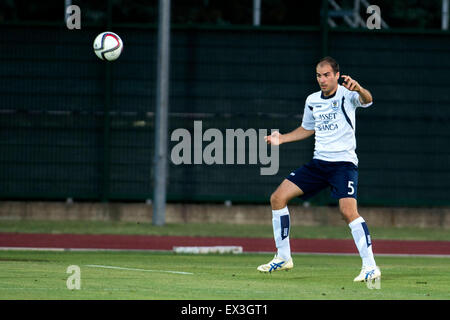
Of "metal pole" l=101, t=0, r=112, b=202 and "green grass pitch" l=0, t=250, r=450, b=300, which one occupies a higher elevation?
"metal pole" l=101, t=0, r=112, b=202

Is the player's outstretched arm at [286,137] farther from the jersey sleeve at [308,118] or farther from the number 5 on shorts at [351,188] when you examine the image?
the number 5 on shorts at [351,188]

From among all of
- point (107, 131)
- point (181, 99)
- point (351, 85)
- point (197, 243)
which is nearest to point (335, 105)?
point (351, 85)

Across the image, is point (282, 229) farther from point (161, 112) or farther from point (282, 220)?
point (161, 112)

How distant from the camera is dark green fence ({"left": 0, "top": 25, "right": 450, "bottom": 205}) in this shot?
2359cm

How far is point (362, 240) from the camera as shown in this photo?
11328mm

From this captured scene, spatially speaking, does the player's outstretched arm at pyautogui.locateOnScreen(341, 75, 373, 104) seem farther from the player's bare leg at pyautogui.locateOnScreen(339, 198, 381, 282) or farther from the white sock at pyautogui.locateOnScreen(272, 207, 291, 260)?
the white sock at pyautogui.locateOnScreen(272, 207, 291, 260)

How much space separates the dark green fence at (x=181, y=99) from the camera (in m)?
23.6

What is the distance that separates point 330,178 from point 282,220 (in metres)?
0.82

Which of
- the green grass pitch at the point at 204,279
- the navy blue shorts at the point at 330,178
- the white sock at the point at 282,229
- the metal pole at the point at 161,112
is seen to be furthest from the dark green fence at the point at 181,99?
the navy blue shorts at the point at 330,178

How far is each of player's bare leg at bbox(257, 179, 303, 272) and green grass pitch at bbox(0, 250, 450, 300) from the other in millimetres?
169

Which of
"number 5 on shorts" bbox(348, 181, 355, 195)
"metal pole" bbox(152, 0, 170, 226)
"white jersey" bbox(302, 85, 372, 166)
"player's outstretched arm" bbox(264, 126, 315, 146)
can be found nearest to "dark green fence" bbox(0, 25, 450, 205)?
"metal pole" bbox(152, 0, 170, 226)

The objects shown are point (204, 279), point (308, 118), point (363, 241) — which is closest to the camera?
point (204, 279)

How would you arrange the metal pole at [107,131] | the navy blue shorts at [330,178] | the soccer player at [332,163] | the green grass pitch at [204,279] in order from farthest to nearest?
1. the metal pole at [107,131]
2. the navy blue shorts at [330,178]
3. the soccer player at [332,163]
4. the green grass pitch at [204,279]

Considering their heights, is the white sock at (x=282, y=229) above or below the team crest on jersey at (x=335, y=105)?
below
